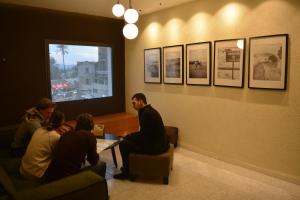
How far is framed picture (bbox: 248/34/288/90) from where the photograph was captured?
3184 mm

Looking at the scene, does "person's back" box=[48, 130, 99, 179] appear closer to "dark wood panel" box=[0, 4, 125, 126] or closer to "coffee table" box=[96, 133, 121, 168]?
"coffee table" box=[96, 133, 121, 168]

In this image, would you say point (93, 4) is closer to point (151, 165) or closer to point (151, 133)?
point (151, 133)

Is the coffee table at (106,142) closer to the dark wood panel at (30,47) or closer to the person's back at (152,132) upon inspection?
the person's back at (152,132)

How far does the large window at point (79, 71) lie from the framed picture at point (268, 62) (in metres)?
3.28

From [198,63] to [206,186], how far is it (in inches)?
79.1

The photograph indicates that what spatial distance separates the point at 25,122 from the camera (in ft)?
9.93

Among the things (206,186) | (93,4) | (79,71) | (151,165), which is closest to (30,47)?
(79,71)

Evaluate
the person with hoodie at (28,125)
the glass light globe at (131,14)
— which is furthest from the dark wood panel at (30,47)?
the glass light globe at (131,14)

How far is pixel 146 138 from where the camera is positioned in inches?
127

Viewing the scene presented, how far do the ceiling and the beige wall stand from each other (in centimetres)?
23

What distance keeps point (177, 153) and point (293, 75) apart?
7.16ft

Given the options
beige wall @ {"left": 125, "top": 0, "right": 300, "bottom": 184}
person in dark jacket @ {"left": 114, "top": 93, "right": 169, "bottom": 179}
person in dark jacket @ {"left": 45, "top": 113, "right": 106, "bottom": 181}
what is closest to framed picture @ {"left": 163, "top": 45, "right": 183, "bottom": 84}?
beige wall @ {"left": 125, "top": 0, "right": 300, "bottom": 184}

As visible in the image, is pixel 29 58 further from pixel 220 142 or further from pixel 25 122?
pixel 220 142

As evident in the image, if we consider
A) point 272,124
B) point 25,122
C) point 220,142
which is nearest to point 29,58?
point 25,122
